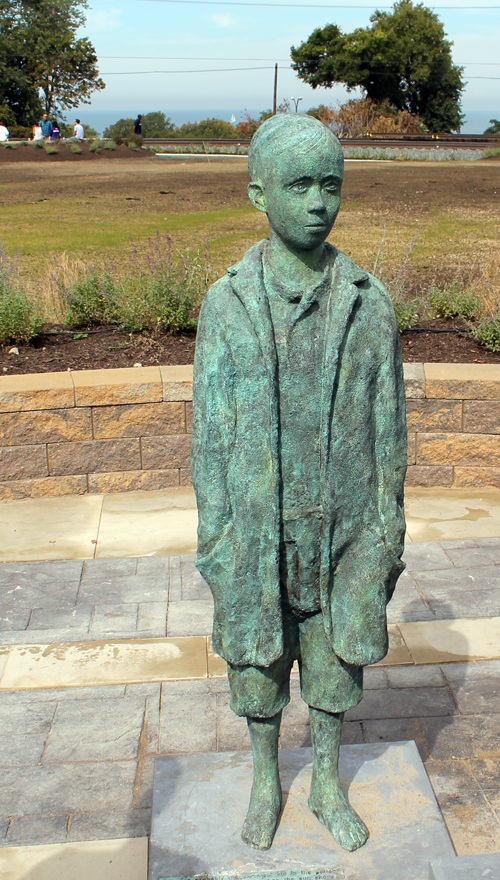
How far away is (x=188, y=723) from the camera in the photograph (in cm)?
386

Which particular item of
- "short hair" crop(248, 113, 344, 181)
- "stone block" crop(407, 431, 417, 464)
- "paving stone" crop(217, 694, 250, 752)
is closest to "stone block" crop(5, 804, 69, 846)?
"paving stone" crop(217, 694, 250, 752)

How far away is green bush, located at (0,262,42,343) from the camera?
7.04 metres

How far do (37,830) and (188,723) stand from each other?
833 millimetres

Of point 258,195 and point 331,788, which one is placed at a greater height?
point 258,195

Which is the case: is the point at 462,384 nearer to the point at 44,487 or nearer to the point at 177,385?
the point at 177,385

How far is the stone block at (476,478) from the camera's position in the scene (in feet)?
20.9

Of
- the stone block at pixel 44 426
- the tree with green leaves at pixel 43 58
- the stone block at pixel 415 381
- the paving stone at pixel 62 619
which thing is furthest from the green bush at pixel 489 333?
the tree with green leaves at pixel 43 58

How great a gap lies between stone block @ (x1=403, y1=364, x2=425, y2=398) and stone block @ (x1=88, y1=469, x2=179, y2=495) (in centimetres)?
186

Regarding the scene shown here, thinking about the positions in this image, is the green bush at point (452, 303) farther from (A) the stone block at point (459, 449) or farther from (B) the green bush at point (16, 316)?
(B) the green bush at point (16, 316)

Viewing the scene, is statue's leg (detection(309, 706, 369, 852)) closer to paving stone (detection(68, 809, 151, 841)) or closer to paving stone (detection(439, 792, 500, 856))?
paving stone (detection(439, 792, 500, 856))

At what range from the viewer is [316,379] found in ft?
7.74

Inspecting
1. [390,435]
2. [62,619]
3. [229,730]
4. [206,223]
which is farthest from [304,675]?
[206,223]

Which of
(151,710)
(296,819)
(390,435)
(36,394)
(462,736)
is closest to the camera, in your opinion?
(390,435)

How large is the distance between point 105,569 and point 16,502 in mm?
1357
